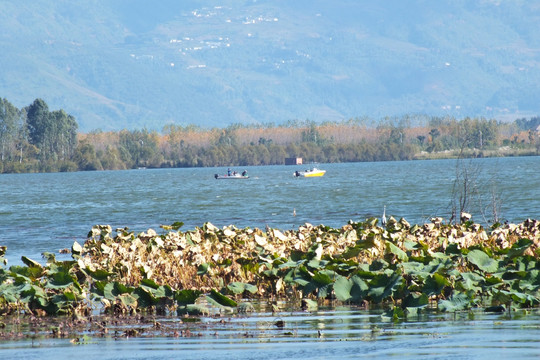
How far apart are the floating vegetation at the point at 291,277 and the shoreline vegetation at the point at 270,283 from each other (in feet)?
0.06

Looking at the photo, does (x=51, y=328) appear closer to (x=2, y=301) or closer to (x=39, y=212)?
(x=2, y=301)

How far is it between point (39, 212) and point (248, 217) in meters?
15.4

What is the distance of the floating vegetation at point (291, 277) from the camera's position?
45.2 ft

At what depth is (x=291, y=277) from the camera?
15.0m

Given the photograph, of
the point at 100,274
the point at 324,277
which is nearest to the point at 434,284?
the point at 324,277

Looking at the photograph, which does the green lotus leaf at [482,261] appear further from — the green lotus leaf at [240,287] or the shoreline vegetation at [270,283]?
the green lotus leaf at [240,287]

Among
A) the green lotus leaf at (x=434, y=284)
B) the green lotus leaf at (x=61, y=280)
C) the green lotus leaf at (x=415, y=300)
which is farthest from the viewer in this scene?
the green lotus leaf at (x=61, y=280)

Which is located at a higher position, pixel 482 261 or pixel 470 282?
pixel 482 261

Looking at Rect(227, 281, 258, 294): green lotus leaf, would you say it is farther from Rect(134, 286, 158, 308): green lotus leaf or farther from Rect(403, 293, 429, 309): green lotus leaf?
Rect(403, 293, 429, 309): green lotus leaf

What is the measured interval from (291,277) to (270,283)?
1205 mm

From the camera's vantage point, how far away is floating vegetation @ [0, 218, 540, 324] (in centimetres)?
1377

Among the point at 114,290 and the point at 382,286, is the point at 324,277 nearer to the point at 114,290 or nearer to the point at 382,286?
the point at 382,286

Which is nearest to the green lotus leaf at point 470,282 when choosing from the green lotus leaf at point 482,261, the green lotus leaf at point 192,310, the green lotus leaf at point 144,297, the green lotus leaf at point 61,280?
the green lotus leaf at point 482,261

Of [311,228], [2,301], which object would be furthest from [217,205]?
[2,301]
